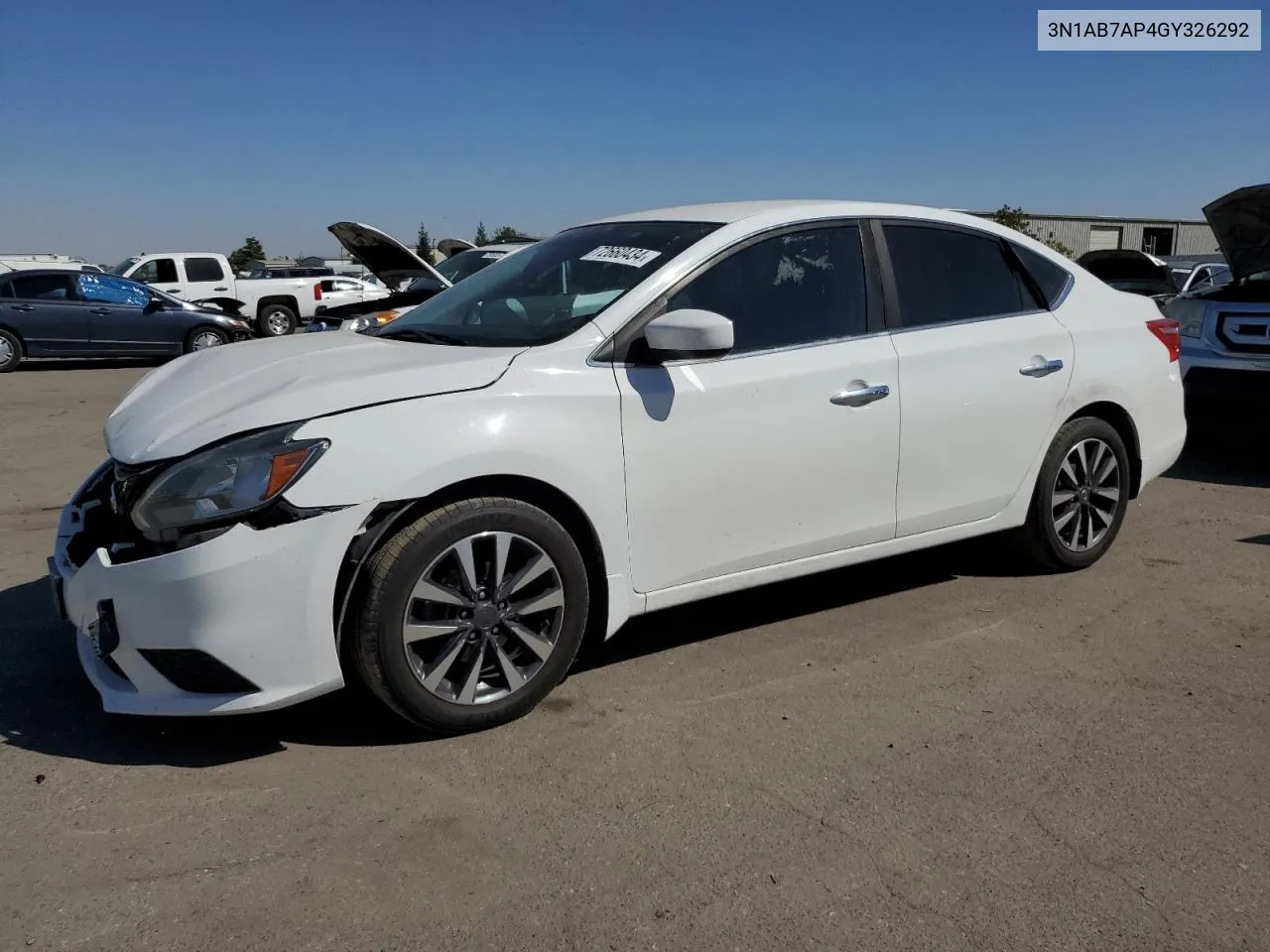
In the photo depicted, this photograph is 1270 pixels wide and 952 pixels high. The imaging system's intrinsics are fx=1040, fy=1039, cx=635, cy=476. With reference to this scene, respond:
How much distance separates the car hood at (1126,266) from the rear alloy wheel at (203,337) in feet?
41.2

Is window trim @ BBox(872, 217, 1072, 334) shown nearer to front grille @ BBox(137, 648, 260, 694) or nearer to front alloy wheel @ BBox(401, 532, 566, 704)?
front alloy wheel @ BBox(401, 532, 566, 704)

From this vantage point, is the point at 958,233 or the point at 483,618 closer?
the point at 483,618

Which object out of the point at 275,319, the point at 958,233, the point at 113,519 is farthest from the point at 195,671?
the point at 275,319

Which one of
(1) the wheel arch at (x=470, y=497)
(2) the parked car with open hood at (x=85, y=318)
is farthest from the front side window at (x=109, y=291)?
(1) the wheel arch at (x=470, y=497)

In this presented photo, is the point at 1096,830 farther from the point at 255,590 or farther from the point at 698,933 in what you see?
the point at 255,590

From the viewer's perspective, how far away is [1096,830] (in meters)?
2.76

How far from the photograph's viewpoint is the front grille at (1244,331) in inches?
279

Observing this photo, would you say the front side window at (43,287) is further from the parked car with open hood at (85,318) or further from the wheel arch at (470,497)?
the wheel arch at (470,497)

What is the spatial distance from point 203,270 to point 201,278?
6.7 inches

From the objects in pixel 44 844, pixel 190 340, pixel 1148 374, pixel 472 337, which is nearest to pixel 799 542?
pixel 472 337

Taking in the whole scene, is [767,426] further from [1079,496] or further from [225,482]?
[1079,496]

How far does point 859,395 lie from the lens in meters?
3.88

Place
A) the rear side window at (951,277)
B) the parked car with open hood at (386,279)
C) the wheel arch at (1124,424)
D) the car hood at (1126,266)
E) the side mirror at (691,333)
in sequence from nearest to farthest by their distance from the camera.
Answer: the side mirror at (691,333) < the rear side window at (951,277) < the wheel arch at (1124,424) < the parked car with open hood at (386,279) < the car hood at (1126,266)

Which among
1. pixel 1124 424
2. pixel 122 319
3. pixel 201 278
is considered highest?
pixel 201 278
